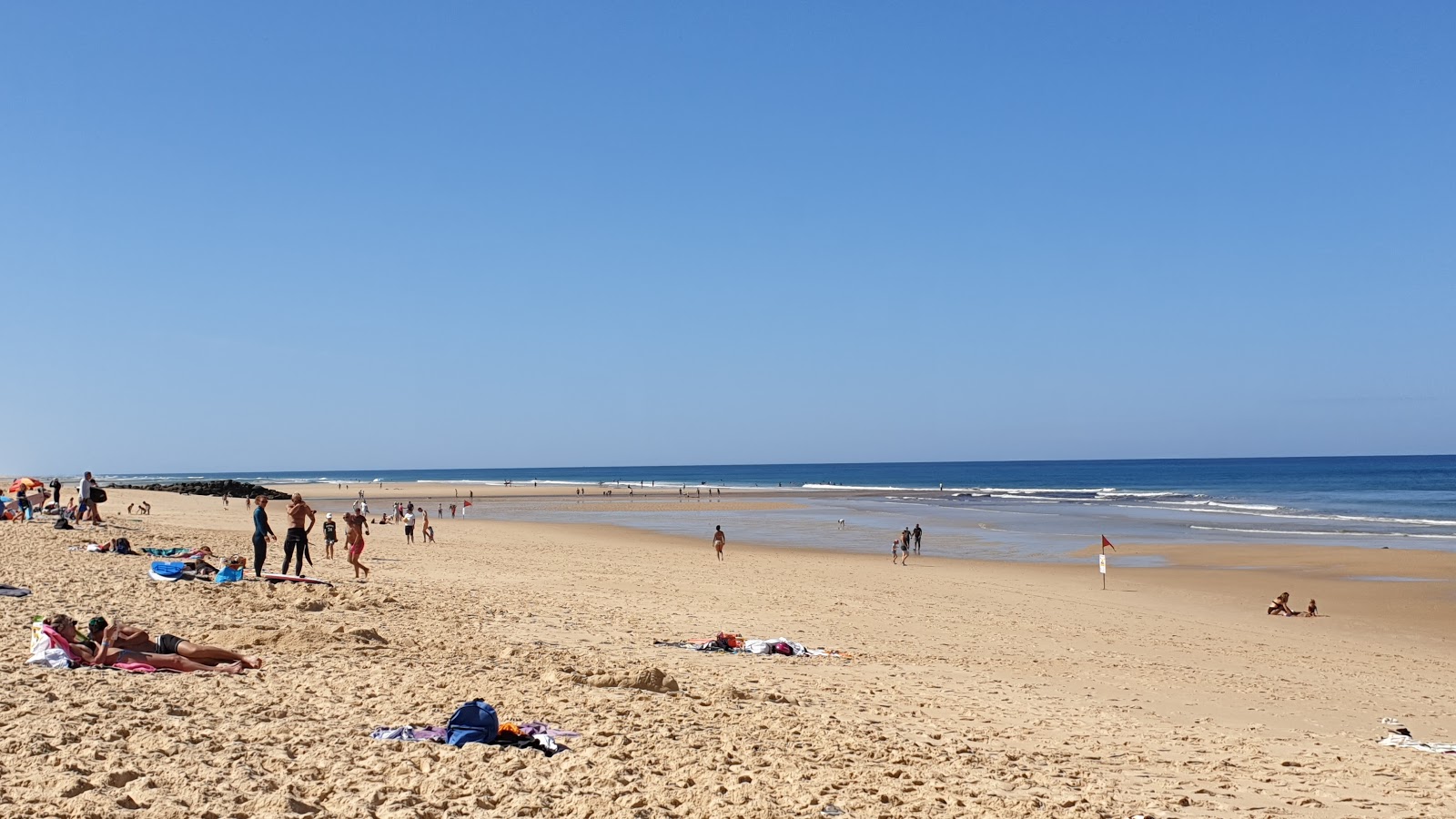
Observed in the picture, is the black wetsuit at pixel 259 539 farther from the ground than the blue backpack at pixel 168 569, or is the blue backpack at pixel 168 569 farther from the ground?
the black wetsuit at pixel 259 539

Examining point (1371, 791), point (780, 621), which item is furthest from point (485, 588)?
point (1371, 791)

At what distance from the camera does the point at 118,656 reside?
9.12 metres

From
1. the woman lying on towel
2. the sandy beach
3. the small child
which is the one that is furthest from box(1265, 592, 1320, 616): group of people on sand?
the small child

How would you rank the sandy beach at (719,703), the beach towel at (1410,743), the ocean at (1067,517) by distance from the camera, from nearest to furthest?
the sandy beach at (719,703) → the beach towel at (1410,743) → the ocean at (1067,517)

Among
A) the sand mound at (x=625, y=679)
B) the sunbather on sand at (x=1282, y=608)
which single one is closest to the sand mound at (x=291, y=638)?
the sand mound at (x=625, y=679)

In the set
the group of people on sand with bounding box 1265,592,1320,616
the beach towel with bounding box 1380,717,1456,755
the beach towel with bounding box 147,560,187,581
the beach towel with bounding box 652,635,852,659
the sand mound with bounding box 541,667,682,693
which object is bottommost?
the group of people on sand with bounding box 1265,592,1320,616

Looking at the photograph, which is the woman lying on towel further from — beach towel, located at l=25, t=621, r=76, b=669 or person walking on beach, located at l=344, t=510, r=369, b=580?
person walking on beach, located at l=344, t=510, r=369, b=580

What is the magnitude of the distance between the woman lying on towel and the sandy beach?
290 millimetres

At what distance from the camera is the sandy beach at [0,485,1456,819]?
6391 mm

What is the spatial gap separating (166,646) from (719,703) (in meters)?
5.11

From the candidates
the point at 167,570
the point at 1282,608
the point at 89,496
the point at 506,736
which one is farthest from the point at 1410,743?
the point at 89,496

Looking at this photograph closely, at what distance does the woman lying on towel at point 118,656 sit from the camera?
8.98m

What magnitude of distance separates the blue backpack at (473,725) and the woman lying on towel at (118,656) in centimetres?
298

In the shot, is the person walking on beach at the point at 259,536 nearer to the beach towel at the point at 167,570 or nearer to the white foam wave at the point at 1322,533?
the beach towel at the point at 167,570
